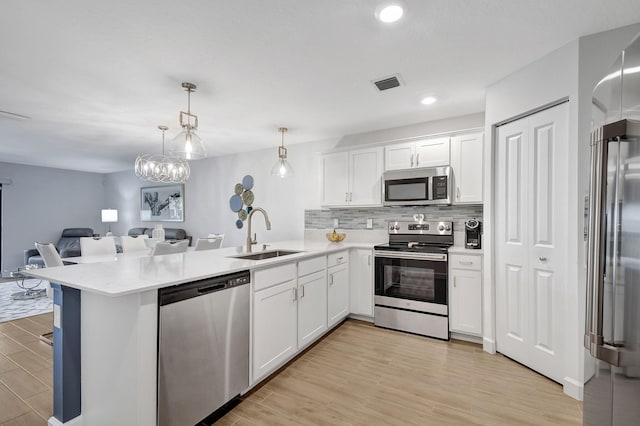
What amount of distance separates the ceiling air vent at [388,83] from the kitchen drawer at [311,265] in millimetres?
1688

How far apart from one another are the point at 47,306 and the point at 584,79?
642 centimetres

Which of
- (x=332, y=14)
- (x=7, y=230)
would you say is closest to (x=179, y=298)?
(x=332, y=14)

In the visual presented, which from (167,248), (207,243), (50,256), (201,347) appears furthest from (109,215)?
(201,347)

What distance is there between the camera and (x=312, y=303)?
8.95 feet

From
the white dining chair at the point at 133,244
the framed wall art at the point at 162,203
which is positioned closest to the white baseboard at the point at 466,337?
the white dining chair at the point at 133,244

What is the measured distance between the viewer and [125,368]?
4.69 ft

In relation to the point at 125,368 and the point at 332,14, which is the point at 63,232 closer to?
the point at 125,368

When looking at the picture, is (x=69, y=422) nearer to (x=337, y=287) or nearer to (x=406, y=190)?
(x=337, y=287)

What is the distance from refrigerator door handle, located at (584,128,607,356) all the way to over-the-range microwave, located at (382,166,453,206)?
2263 mm

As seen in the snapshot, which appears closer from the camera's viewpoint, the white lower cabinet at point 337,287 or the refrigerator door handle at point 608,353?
the refrigerator door handle at point 608,353

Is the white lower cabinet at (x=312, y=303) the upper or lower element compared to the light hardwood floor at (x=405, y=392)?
upper

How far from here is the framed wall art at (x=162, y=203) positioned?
6.18 meters

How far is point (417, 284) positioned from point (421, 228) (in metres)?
0.74

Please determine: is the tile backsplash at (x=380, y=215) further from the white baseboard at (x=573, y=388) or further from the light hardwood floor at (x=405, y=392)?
the white baseboard at (x=573, y=388)
